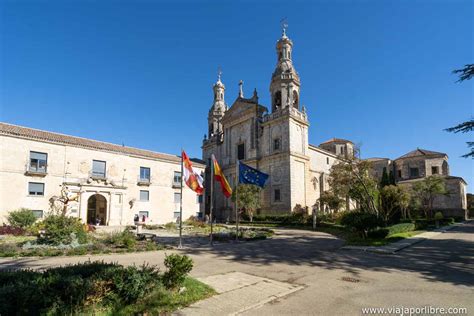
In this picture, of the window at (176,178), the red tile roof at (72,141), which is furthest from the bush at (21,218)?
the window at (176,178)

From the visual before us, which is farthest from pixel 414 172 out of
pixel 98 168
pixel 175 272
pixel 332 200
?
pixel 175 272

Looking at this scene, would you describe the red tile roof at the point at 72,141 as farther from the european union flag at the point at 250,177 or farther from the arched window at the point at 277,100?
the european union flag at the point at 250,177

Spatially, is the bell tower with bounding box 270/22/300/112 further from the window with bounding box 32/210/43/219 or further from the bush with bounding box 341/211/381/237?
the window with bounding box 32/210/43/219

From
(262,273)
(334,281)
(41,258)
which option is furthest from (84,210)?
(334,281)

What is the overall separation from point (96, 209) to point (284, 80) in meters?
29.7

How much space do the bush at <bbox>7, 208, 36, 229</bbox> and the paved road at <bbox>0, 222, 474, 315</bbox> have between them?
14818mm

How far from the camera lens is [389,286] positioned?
24.4ft

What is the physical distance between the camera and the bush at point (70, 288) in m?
4.19

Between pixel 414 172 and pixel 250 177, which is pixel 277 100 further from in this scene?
pixel 414 172

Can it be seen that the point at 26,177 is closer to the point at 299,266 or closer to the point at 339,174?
the point at 299,266

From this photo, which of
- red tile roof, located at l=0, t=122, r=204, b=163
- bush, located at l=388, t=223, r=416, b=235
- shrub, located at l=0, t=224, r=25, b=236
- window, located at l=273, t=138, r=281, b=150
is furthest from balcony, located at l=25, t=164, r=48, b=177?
bush, located at l=388, t=223, r=416, b=235

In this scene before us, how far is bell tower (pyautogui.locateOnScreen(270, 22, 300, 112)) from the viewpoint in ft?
123

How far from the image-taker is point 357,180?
24.1 metres

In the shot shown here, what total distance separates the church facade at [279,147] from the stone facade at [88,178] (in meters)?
9.86
